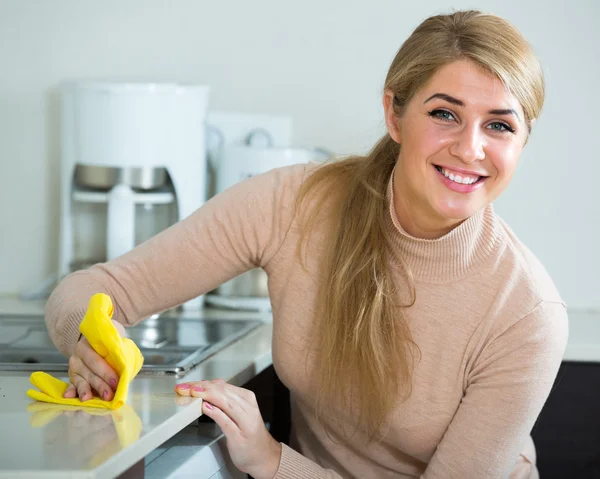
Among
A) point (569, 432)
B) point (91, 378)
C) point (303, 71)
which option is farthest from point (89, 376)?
point (303, 71)

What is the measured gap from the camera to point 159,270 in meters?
1.49

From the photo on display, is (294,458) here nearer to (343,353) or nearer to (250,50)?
(343,353)

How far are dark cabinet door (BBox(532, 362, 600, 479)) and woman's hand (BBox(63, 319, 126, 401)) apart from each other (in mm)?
1009

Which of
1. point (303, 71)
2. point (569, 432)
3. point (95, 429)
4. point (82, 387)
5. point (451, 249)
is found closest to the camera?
point (95, 429)

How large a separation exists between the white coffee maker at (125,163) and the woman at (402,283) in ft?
1.70

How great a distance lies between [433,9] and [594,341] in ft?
2.79

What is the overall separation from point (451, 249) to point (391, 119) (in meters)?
0.22

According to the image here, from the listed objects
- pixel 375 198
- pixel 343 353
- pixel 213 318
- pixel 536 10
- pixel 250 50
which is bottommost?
pixel 213 318

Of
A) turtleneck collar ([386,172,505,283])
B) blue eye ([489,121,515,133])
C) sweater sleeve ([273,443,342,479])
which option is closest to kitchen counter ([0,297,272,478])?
sweater sleeve ([273,443,342,479])

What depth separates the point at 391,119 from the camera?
1.49 meters

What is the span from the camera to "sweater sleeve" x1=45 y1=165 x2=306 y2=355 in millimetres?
1468

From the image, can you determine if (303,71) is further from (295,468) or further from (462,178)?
(295,468)

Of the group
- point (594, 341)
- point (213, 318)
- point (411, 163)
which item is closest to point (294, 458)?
point (411, 163)

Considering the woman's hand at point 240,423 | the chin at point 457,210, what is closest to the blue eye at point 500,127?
the chin at point 457,210
